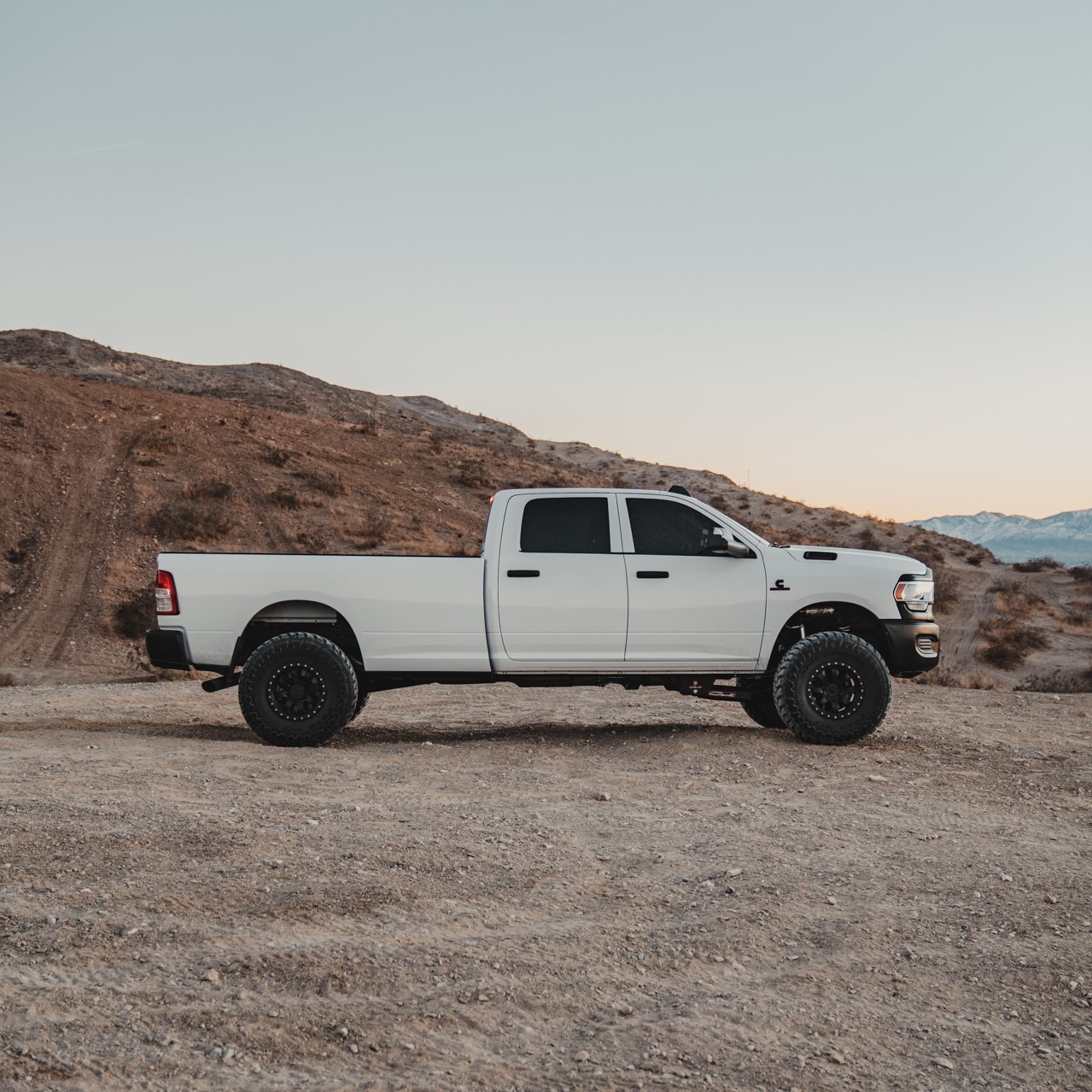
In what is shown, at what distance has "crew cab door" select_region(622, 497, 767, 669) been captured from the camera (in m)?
9.83

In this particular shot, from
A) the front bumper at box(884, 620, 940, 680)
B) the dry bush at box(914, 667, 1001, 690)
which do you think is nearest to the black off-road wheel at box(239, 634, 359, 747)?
the front bumper at box(884, 620, 940, 680)

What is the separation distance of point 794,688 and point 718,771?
136cm

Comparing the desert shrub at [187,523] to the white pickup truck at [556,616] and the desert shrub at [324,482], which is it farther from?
the white pickup truck at [556,616]

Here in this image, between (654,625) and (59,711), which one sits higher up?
(654,625)

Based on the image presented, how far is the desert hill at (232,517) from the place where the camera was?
25.5m

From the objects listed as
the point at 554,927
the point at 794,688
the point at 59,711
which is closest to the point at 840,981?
the point at 554,927

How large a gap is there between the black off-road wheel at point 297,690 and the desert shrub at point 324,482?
91.3ft

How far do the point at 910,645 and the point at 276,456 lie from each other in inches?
1272

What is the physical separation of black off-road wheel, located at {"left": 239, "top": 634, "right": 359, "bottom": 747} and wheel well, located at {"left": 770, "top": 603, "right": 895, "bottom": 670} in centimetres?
393

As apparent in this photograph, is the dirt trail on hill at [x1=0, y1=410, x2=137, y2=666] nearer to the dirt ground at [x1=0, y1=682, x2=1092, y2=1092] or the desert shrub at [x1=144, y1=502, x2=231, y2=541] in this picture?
the desert shrub at [x1=144, y1=502, x2=231, y2=541]

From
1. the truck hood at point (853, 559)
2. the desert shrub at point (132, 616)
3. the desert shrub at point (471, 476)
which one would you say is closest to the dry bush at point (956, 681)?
the truck hood at point (853, 559)

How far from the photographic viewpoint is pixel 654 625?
9.83 meters

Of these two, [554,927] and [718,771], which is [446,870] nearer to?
[554,927]

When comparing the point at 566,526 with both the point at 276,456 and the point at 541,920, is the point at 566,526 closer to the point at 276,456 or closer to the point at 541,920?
the point at 541,920
